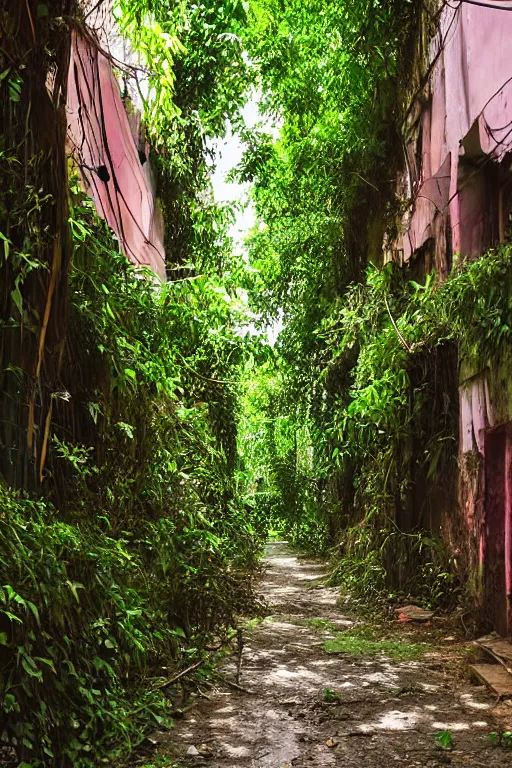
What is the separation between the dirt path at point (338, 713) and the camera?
3545mm

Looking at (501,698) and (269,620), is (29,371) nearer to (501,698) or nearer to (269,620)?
(501,698)

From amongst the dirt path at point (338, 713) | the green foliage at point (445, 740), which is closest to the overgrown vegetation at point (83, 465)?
the dirt path at point (338, 713)

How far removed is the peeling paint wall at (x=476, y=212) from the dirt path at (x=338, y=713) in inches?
38.0

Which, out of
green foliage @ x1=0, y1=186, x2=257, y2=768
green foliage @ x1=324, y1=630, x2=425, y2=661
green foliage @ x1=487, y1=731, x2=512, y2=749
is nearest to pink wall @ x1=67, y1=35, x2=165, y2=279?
green foliage @ x1=0, y1=186, x2=257, y2=768

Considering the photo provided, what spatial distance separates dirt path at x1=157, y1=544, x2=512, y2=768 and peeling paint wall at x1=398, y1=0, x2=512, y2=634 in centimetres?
97

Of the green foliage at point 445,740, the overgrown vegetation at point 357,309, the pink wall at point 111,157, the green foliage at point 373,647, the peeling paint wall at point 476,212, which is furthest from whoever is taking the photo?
the overgrown vegetation at point 357,309

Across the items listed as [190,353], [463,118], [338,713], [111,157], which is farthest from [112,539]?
[463,118]

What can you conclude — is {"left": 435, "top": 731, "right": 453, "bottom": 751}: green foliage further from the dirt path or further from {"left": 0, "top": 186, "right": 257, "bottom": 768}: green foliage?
{"left": 0, "top": 186, "right": 257, "bottom": 768}: green foliage

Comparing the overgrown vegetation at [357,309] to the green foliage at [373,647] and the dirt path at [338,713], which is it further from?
the dirt path at [338,713]

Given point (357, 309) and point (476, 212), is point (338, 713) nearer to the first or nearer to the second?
point (476, 212)

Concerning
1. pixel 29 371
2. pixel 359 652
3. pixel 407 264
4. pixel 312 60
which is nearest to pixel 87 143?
pixel 29 371

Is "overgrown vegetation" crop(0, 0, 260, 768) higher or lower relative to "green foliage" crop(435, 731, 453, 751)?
higher

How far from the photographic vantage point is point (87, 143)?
5.16 metres

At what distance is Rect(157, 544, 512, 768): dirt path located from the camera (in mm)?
3545
